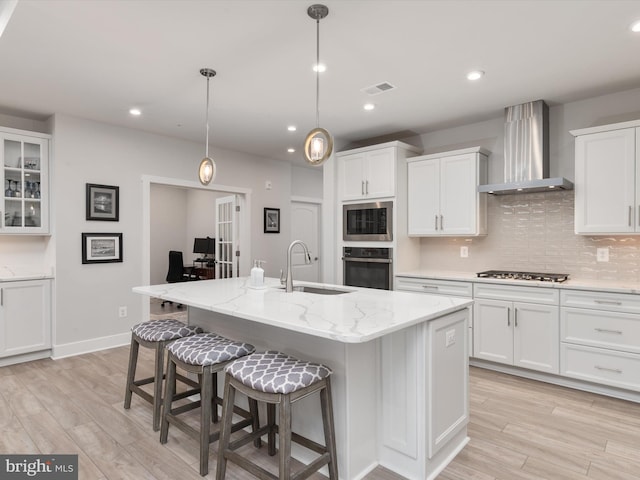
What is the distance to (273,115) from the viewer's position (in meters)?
3.97

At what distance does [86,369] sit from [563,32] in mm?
4651

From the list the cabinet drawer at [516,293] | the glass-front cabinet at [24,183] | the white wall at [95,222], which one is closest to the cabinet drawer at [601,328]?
the cabinet drawer at [516,293]

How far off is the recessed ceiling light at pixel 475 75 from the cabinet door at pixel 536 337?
1952 mm

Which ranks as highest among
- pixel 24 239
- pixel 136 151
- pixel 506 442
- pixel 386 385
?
pixel 136 151

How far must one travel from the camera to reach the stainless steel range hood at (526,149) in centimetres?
354

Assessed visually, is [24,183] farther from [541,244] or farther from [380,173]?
Answer: [541,244]

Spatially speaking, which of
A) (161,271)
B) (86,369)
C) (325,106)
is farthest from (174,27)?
(161,271)

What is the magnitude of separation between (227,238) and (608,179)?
4.65m

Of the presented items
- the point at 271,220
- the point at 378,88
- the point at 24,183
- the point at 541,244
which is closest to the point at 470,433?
the point at 541,244

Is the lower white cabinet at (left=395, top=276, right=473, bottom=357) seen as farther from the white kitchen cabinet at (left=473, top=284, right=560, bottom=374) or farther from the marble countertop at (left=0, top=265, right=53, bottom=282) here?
the marble countertop at (left=0, top=265, right=53, bottom=282)

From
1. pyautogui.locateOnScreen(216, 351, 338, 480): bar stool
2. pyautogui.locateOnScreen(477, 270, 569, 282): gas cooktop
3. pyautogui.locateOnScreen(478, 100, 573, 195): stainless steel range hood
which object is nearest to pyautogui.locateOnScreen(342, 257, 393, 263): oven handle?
pyautogui.locateOnScreen(477, 270, 569, 282): gas cooktop

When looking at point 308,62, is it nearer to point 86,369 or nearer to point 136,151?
point 136,151

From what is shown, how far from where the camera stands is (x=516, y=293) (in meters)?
3.42

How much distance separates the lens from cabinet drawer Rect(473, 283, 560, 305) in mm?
3244
